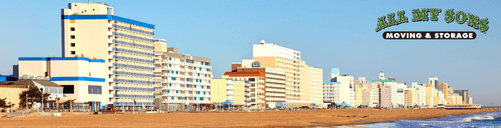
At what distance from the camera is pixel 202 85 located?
16450 cm

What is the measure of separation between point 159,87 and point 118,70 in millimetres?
16614

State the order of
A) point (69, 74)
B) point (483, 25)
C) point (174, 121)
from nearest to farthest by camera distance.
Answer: point (483, 25), point (174, 121), point (69, 74)

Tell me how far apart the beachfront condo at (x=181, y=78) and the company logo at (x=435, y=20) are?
101m

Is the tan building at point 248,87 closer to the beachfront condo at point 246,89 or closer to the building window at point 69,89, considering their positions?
the beachfront condo at point 246,89

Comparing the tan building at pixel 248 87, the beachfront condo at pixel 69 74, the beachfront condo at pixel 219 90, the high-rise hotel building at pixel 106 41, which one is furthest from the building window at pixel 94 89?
the tan building at pixel 248 87

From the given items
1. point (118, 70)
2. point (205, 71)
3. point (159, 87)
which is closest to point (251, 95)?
point (205, 71)

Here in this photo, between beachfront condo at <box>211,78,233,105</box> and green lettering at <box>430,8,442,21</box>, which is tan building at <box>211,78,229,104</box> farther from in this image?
green lettering at <box>430,8,442,21</box>

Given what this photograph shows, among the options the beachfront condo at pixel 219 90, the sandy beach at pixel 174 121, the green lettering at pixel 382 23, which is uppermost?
the green lettering at pixel 382 23

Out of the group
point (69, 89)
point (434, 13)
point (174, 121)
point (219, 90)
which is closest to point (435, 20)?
point (434, 13)

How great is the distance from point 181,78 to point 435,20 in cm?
10950

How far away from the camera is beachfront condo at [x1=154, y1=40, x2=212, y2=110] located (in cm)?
15138

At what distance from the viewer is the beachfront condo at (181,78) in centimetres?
15138

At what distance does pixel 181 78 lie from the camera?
15662 cm

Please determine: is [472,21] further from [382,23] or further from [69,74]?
[69,74]
